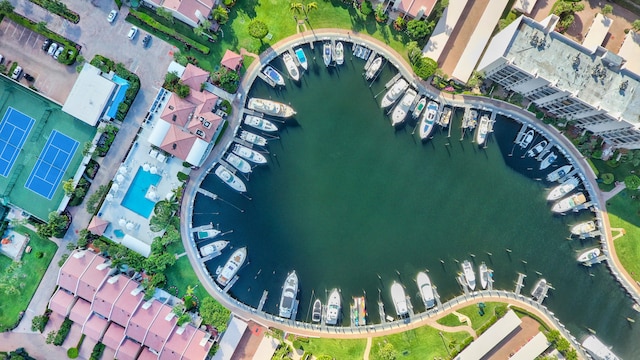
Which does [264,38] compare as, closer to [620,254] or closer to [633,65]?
[633,65]

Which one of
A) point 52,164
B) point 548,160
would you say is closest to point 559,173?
point 548,160

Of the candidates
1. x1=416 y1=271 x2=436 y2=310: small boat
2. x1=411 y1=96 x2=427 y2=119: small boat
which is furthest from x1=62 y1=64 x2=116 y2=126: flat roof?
x1=416 y1=271 x2=436 y2=310: small boat

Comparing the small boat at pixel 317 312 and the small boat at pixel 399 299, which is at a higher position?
the small boat at pixel 399 299

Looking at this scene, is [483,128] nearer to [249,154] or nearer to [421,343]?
[421,343]

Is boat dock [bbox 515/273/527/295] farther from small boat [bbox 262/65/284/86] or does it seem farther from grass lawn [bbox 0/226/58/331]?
grass lawn [bbox 0/226/58/331]

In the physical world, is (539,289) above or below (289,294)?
above

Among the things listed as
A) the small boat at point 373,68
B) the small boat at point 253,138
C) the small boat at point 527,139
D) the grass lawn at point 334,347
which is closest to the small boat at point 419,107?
the small boat at point 373,68

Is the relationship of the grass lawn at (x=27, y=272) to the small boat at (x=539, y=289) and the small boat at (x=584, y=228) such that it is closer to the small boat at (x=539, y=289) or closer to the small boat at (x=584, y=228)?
the small boat at (x=539, y=289)
